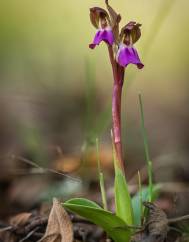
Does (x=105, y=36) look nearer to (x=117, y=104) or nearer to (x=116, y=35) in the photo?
(x=116, y=35)

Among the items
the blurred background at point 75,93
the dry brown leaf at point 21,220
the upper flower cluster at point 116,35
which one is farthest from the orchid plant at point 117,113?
the blurred background at point 75,93

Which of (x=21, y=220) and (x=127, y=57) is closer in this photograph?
(x=127, y=57)

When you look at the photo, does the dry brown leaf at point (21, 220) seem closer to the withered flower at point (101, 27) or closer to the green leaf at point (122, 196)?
the green leaf at point (122, 196)

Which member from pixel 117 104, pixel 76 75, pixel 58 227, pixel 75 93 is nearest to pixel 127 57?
pixel 117 104

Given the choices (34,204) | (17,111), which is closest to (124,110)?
(17,111)

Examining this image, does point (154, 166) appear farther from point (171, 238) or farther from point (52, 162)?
point (171, 238)

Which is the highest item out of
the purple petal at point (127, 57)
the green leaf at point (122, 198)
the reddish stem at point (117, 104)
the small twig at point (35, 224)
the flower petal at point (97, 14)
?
the flower petal at point (97, 14)

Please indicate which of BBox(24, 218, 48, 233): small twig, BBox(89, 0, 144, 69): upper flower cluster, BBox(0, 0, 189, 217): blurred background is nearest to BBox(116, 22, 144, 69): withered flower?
BBox(89, 0, 144, 69): upper flower cluster
